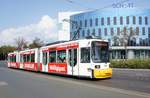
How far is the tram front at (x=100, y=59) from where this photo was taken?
19.8m

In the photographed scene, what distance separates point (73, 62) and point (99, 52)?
2.50 meters

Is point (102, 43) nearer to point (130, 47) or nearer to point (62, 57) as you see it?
point (62, 57)

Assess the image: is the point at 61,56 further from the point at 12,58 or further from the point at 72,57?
the point at 12,58

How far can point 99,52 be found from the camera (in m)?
20.4

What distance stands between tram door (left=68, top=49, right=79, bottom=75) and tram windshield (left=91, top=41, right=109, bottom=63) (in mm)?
1839

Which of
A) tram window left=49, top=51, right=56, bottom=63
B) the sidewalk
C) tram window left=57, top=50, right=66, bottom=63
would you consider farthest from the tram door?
the sidewalk

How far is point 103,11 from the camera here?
282ft

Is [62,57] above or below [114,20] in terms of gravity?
below

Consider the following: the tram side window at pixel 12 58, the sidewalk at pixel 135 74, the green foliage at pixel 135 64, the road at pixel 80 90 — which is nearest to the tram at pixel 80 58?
the road at pixel 80 90

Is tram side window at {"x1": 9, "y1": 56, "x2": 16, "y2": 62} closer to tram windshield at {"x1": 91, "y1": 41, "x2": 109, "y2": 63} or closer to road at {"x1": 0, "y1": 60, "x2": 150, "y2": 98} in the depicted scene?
tram windshield at {"x1": 91, "y1": 41, "x2": 109, "y2": 63}

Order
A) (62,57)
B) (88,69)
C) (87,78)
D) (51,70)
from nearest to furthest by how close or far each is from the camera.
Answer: (88,69)
(87,78)
(62,57)
(51,70)

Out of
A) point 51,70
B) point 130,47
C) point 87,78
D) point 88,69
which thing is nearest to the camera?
point 88,69

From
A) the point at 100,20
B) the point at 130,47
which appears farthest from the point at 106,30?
the point at 130,47

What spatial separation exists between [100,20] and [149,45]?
1589 centimetres
